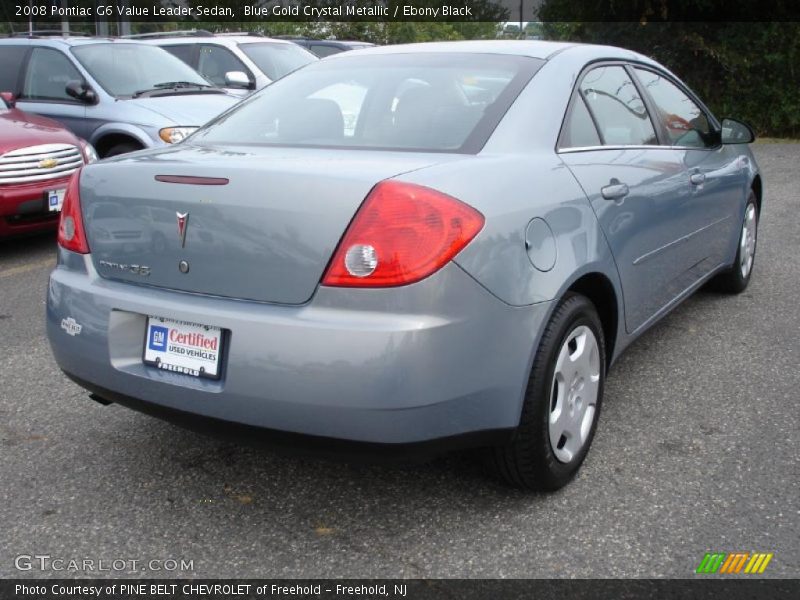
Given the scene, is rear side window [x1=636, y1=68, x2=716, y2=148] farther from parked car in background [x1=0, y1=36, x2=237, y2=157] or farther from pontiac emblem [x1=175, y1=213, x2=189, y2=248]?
parked car in background [x1=0, y1=36, x2=237, y2=157]

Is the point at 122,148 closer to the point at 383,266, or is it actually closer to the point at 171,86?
the point at 171,86

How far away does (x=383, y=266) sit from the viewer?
2361mm

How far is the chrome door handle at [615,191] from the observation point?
10.3ft

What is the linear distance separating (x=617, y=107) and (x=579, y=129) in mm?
525

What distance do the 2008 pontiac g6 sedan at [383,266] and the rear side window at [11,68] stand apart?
6.35 meters

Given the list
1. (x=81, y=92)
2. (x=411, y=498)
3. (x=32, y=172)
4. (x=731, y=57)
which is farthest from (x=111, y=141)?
(x=731, y=57)

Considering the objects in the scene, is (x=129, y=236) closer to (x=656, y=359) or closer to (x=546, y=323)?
(x=546, y=323)

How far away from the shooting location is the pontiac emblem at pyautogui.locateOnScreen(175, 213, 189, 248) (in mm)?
2580

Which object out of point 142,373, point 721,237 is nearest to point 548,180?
point 142,373

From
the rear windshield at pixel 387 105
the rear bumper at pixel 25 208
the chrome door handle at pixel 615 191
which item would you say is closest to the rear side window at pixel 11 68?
the rear bumper at pixel 25 208

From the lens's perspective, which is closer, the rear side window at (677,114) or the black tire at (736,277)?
the rear side window at (677,114)

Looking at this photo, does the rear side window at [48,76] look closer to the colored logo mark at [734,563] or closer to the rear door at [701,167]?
the rear door at [701,167]

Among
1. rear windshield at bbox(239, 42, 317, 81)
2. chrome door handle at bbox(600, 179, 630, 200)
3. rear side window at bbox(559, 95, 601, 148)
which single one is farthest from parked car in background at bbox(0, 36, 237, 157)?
chrome door handle at bbox(600, 179, 630, 200)

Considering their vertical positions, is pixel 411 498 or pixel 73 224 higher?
pixel 73 224
